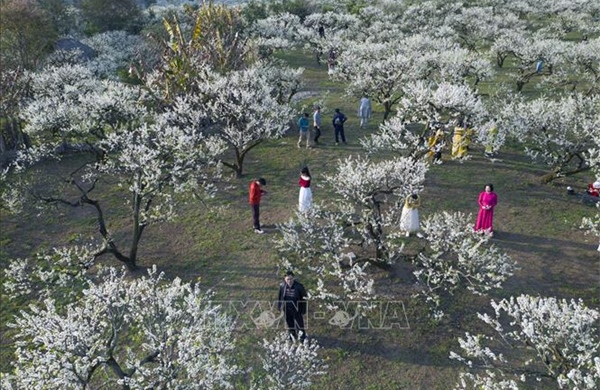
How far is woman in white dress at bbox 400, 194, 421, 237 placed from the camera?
14.9 metres

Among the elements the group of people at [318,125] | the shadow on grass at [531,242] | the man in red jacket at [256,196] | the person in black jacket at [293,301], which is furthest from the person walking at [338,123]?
the person in black jacket at [293,301]

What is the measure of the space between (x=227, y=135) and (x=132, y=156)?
777 centimetres

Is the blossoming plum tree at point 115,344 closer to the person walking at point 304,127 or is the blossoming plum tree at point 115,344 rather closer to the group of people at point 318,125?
the person walking at point 304,127

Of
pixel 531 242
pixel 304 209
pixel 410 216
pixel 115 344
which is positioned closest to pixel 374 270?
pixel 410 216

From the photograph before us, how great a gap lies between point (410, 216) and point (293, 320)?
5.80 meters

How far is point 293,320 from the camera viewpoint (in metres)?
11.3

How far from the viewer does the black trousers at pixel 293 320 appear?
11.0 meters

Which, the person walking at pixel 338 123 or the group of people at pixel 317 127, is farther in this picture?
the person walking at pixel 338 123

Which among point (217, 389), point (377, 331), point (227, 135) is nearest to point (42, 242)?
point (227, 135)

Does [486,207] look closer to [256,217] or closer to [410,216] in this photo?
[410,216]

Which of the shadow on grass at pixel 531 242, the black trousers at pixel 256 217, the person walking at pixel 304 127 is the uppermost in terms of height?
the person walking at pixel 304 127

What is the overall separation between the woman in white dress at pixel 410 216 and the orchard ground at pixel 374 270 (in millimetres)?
531

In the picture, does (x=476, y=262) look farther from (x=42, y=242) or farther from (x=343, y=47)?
(x=343, y=47)

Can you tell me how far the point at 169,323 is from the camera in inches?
310
